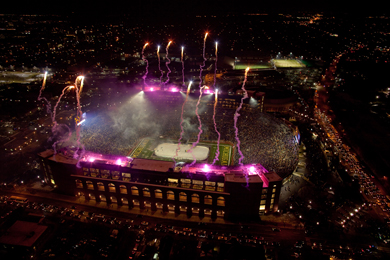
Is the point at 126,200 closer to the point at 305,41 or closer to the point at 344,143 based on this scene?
the point at 344,143

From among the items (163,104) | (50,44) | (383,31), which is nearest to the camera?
(163,104)

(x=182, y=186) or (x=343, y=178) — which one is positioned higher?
(x=182, y=186)

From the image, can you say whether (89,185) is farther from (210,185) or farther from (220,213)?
(220,213)

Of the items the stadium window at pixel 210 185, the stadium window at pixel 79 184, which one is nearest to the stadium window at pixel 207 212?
the stadium window at pixel 210 185

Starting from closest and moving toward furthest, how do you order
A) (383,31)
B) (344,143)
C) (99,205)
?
(99,205) → (344,143) → (383,31)

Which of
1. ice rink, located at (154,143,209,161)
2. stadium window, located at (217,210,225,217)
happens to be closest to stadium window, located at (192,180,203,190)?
stadium window, located at (217,210,225,217)

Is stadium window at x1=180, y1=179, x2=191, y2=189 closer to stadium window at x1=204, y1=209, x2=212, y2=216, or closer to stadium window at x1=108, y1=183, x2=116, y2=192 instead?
stadium window at x1=204, y1=209, x2=212, y2=216

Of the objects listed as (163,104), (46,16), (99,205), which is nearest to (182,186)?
(99,205)
